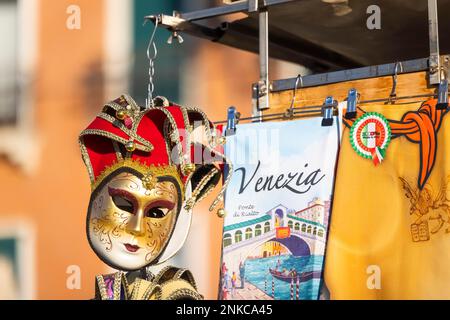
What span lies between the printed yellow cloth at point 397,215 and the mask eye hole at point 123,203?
660 mm

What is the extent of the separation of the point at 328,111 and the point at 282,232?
0.43 meters

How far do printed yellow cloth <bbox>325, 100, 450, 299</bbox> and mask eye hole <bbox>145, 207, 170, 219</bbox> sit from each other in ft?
1.80

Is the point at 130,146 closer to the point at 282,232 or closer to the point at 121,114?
the point at 121,114

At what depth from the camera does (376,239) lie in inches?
97.1

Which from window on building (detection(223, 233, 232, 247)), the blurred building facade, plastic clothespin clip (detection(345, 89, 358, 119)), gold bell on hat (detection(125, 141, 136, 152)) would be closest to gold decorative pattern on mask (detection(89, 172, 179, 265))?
gold bell on hat (detection(125, 141, 136, 152))

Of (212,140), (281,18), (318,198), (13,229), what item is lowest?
(13,229)

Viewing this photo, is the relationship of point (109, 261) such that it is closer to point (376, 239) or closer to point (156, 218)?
point (156, 218)

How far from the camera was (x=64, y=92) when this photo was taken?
479 cm

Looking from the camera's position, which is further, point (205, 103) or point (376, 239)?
point (205, 103)

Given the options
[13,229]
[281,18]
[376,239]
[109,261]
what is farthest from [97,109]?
[376,239]

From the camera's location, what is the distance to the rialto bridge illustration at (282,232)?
2576 millimetres

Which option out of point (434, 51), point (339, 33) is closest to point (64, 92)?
point (339, 33)

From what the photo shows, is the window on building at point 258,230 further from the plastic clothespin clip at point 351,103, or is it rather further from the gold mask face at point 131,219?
the plastic clothespin clip at point 351,103
